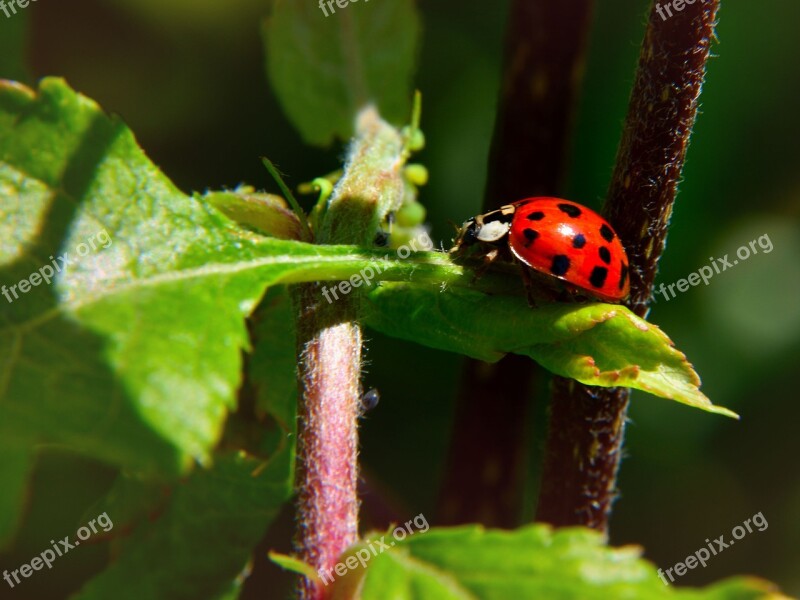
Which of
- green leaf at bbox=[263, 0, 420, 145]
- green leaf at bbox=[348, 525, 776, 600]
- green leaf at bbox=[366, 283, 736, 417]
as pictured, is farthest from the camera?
green leaf at bbox=[263, 0, 420, 145]

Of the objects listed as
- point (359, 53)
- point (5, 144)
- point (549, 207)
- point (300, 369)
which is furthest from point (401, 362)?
point (5, 144)

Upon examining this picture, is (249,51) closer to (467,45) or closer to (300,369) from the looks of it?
(467,45)

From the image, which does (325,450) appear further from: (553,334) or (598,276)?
(598,276)

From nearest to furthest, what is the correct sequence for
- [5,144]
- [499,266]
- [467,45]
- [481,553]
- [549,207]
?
[481,553] → [5,144] → [499,266] → [549,207] → [467,45]

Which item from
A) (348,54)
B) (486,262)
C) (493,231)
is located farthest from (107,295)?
(348,54)

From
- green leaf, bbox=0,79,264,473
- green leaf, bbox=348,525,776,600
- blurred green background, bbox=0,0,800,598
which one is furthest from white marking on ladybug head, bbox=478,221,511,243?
blurred green background, bbox=0,0,800,598

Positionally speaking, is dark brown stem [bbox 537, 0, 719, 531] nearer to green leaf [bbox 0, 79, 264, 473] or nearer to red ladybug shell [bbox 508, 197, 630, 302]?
red ladybug shell [bbox 508, 197, 630, 302]

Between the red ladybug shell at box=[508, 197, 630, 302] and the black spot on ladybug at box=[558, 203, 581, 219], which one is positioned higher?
the black spot on ladybug at box=[558, 203, 581, 219]
